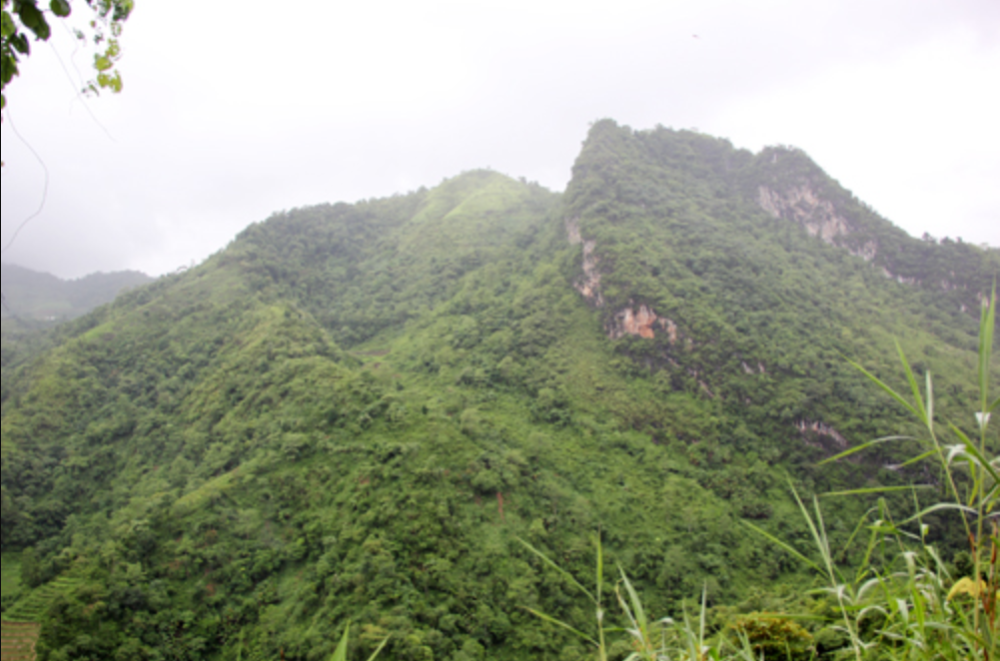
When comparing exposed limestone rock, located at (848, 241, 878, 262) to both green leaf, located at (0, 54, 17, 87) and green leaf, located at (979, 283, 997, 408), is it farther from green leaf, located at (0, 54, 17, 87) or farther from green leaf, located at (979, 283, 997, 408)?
green leaf, located at (0, 54, 17, 87)

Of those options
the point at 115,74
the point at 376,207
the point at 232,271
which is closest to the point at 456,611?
the point at 115,74

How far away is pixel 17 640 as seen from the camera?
1488 cm

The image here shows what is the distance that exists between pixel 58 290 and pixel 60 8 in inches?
5886

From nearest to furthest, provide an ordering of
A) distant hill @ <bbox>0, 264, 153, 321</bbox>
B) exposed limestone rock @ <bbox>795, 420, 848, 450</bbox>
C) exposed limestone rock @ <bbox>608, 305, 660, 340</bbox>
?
exposed limestone rock @ <bbox>795, 420, 848, 450</bbox>
exposed limestone rock @ <bbox>608, 305, 660, 340</bbox>
distant hill @ <bbox>0, 264, 153, 321</bbox>

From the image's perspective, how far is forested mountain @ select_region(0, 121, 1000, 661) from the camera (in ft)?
50.1

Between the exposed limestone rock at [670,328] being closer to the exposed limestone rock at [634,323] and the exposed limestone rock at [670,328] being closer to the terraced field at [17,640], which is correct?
the exposed limestone rock at [634,323]

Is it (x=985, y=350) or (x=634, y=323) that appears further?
(x=634, y=323)

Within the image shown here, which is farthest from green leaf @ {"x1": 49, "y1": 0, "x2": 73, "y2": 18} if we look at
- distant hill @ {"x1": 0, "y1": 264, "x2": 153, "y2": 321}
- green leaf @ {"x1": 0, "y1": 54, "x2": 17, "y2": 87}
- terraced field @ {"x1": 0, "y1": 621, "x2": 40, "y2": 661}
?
distant hill @ {"x1": 0, "y1": 264, "x2": 153, "y2": 321}

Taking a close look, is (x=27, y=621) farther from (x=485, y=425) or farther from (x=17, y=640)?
(x=485, y=425)

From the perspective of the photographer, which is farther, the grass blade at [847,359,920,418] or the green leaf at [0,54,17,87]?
the green leaf at [0,54,17,87]

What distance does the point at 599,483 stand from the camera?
24188 millimetres

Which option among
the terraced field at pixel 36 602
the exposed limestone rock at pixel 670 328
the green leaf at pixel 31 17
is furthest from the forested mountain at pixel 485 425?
the green leaf at pixel 31 17

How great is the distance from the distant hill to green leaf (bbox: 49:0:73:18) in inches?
4555

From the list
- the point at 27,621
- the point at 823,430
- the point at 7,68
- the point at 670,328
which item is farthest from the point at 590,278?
the point at 7,68
